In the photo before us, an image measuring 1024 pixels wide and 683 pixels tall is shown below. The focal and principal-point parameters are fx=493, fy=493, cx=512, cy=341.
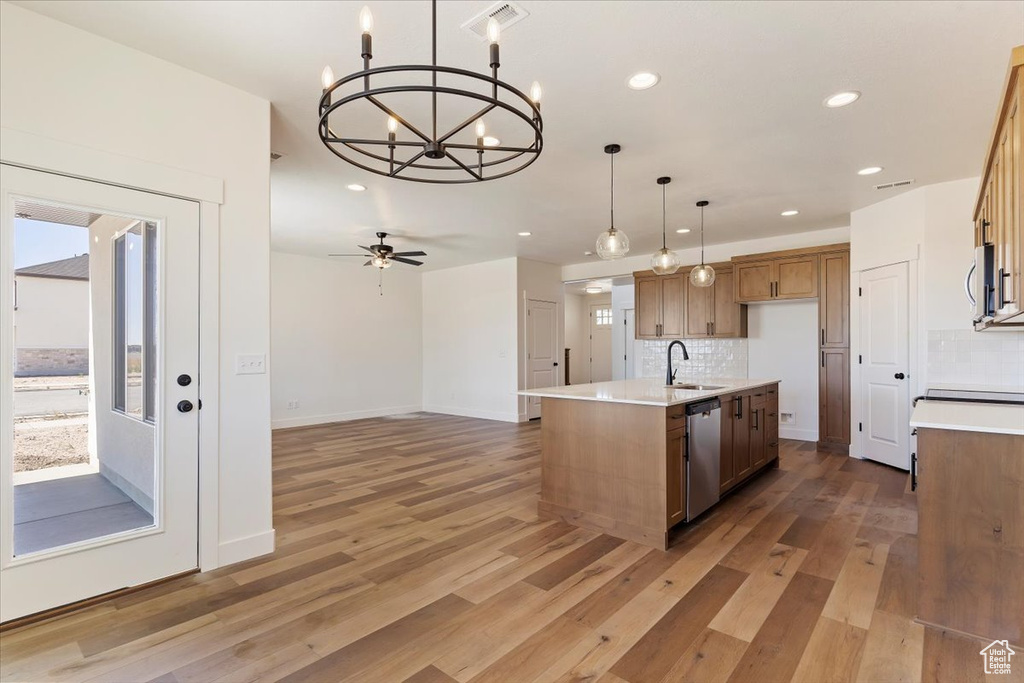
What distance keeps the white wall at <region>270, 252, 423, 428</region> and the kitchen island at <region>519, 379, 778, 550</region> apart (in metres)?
5.32

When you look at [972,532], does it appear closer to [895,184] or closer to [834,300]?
[895,184]

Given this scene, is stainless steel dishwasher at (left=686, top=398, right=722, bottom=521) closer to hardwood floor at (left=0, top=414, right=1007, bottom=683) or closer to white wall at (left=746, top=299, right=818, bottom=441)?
hardwood floor at (left=0, top=414, right=1007, bottom=683)

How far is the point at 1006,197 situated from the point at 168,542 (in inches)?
169

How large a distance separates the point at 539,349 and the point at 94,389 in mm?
6403

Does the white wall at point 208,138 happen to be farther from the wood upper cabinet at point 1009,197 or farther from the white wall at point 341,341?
the white wall at point 341,341

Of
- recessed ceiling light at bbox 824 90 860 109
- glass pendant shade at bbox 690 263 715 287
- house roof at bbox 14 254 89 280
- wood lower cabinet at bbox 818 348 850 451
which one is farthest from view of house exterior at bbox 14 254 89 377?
wood lower cabinet at bbox 818 348 850 451

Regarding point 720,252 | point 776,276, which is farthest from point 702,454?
point 720,252

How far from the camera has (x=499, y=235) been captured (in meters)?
6.43

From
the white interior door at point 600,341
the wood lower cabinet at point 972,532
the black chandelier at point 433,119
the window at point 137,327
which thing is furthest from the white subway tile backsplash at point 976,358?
the white interior door at point 600,341

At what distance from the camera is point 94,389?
8.25 ft

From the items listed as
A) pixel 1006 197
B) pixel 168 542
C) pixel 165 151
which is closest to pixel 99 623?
pixel 168 542

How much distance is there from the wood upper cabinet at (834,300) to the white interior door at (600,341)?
21.4ft

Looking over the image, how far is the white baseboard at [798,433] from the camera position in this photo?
6.30 metres

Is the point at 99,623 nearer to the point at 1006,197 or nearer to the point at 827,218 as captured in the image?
the point at 1006,197
